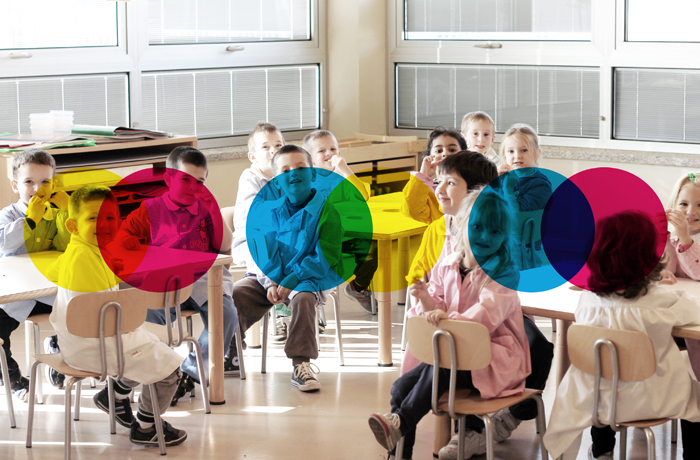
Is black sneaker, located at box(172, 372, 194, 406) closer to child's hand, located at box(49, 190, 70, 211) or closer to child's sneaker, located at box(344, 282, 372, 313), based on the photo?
child's hand, located at box(49, 190, 70, 211)

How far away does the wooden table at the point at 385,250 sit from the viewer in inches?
134

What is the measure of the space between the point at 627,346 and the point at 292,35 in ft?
13.3

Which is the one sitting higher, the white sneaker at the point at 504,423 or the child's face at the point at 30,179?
the child's face at the point at 30,179

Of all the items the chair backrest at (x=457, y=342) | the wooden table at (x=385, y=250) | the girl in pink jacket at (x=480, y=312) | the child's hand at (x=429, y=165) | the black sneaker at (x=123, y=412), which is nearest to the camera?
the chair backrest at (x=457, y=342)

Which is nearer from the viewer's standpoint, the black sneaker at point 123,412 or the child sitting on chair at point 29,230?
the black sneaker at point 123,412

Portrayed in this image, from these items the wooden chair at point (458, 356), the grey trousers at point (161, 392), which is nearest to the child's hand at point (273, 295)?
the grey trousers at point (161, 392)

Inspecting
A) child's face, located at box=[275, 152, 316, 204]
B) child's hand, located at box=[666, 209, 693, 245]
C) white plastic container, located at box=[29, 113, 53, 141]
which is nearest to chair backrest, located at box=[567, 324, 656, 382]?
child's hand, located at box=[666, 209, 693, 245]

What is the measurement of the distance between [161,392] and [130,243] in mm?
602

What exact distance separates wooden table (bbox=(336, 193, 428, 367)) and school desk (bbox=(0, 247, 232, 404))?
711 mm

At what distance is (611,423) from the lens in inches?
84.0

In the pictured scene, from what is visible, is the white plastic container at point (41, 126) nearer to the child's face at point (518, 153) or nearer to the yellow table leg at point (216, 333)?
the yellow table leg at point (216, 333)

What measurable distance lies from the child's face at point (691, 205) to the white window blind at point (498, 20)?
7.79ft

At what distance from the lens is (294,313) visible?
3.27 meters

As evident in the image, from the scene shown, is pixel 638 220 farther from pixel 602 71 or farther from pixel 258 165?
pixel 602 71
